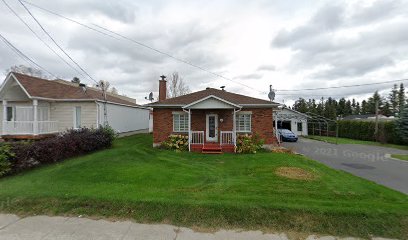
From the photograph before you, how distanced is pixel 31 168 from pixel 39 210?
5.22 m

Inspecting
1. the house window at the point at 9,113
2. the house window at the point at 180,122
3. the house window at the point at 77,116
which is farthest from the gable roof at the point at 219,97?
the house window at the point at 9,113

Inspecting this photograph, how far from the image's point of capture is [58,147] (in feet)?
34.4

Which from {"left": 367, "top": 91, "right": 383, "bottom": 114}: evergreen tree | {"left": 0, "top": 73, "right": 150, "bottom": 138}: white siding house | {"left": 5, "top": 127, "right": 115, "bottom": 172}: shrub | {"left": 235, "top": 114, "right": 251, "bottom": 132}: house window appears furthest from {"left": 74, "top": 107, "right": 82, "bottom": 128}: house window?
{"left": 367, "top": 91, "right": 383, "bottom": 114}: evergreen tree

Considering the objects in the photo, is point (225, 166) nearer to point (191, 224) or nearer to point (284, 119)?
point (191, 224)

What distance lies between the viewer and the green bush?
8359mm

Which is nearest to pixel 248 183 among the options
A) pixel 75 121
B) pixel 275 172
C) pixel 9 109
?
pixel 275 172

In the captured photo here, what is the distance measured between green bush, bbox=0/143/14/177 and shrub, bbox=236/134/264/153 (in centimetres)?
1086

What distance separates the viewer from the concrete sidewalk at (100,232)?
4145mm

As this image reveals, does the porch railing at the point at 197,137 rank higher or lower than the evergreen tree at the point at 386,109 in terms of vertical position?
lower

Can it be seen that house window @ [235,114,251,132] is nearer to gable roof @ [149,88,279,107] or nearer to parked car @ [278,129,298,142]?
gable roof @ [149,88,279,107]

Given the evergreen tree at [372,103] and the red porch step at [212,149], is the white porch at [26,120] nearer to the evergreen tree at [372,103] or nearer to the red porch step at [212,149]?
the red porch step at [212,149]

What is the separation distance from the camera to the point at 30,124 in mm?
15242

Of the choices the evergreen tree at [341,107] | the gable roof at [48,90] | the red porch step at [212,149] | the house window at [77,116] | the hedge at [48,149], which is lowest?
the red porch step at [212,149]

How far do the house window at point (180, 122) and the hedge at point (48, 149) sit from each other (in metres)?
4.39
